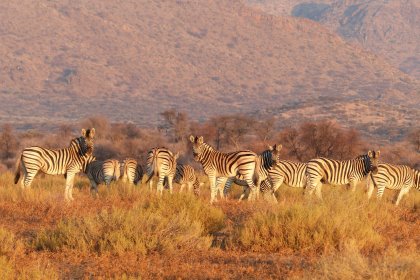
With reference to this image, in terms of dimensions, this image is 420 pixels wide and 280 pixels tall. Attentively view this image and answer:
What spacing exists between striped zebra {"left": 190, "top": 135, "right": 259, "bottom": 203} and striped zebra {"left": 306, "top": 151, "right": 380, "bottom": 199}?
158 cm

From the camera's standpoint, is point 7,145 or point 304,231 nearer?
point 304,231

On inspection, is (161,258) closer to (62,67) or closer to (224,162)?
(224,162)

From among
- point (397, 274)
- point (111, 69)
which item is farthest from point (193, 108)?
point (397, 274)

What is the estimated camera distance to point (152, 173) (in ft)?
63.7

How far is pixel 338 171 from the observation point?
59.2 ft

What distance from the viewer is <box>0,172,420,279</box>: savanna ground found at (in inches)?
357

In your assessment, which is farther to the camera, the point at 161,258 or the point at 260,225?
the point at 260,225

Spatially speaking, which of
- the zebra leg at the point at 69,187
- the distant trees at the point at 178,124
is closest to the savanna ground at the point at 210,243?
the zebra leg at the point at 69,187

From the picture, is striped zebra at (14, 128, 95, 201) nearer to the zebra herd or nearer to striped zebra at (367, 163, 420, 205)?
the zebra herd

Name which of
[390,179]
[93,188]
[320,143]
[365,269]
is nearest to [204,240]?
[365,269]

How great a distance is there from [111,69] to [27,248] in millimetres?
181216

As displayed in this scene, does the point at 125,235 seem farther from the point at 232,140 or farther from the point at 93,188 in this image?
the point at 232,140

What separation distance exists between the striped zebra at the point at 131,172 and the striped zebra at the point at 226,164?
3714 mm

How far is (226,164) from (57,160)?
440 centimetres
